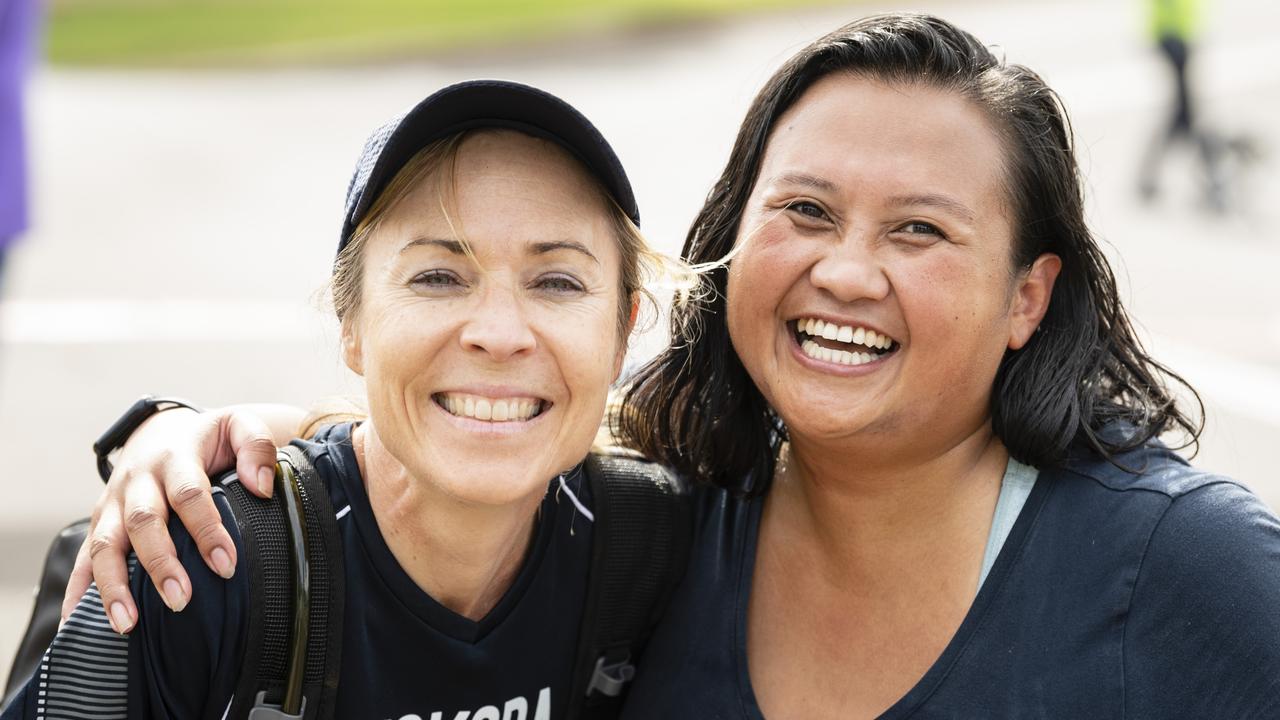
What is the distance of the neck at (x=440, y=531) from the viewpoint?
2.66m

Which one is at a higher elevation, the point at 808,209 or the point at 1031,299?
the point at 808,209

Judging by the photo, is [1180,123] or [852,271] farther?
[1180,123]

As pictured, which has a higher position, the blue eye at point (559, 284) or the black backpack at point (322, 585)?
the blue eye at point (559, 284)

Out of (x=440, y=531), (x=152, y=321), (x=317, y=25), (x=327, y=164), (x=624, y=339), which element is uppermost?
(x=317, y=25)

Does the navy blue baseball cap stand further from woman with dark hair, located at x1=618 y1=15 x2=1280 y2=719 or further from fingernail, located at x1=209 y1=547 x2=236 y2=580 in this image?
fingernail, located at x1=209 y1=547 x2=236 y2=580

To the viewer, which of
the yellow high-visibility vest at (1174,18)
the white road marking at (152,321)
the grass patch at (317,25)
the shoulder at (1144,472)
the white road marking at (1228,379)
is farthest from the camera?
the grass patch at (317,25)

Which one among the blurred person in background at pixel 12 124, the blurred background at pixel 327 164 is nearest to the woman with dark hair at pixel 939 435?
the blurred background at pixel 327 164

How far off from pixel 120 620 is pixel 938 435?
1.48 meters

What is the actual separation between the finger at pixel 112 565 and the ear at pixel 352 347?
1.55ft

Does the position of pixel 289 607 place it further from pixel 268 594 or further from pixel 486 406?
pixel 486 406

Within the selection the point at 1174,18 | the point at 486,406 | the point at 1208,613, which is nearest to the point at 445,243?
the point at 486,406

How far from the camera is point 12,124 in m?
5.05

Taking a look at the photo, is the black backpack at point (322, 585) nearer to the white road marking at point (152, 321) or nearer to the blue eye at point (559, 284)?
the blue eye at point (559, 284)

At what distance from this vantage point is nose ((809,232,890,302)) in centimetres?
267
